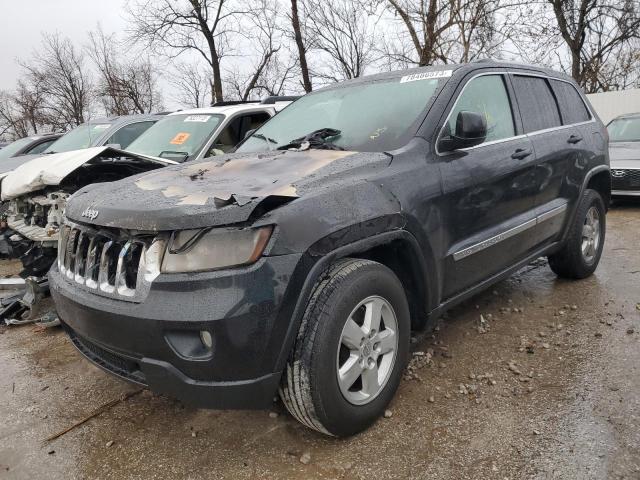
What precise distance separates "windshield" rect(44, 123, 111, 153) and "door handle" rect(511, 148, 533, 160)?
645cm

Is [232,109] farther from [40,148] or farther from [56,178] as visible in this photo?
Result: [40,148]

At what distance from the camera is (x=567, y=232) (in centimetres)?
418

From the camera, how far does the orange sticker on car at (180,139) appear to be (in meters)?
5.75

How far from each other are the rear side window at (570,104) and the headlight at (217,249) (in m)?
3.28

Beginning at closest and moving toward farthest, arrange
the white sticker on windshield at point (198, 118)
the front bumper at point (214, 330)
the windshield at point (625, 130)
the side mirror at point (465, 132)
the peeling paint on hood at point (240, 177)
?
the front bumper at point (214, 330), the peeling paint on hood at point (240, 177), the side mirror at point (465, 132), the white sticker on windshield at point (198, 118), the windshield at point (625, 130)

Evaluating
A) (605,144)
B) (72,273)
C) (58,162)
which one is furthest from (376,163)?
(58,162)

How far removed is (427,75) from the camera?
3.25 meters

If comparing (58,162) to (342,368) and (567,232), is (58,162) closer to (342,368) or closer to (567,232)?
(342,368)

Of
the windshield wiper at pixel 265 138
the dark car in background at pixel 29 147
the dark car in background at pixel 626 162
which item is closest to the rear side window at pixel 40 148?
the dark car in background at pixel 29 147

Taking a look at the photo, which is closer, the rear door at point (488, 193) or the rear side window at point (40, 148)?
the rear door at point (488, 193)

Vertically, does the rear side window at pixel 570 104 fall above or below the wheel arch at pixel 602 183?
above

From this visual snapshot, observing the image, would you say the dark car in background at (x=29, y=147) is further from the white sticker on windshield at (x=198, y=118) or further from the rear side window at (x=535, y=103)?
the rear side window at (x=535, y=103)

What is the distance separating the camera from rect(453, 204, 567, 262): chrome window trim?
9.64 feet

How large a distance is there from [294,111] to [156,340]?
2354 mm
